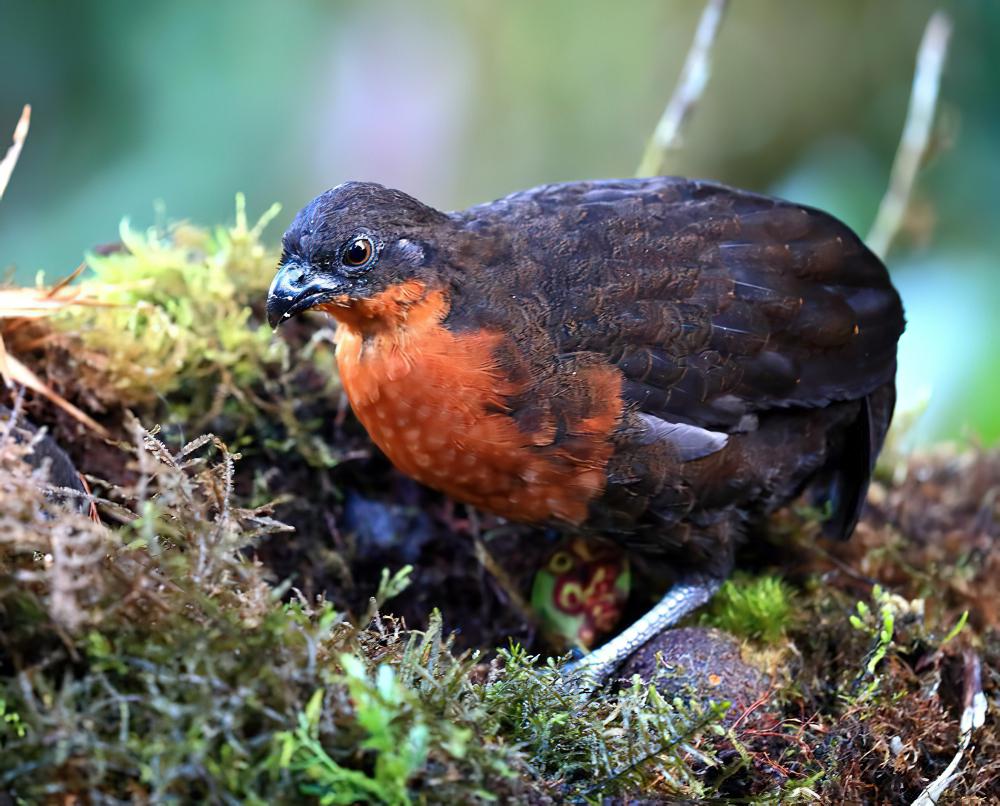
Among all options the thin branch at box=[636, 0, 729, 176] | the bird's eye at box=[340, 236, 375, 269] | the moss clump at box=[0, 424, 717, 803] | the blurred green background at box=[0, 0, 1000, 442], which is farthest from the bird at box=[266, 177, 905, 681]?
the blurred green background at box=[0, 0, 1000, 442]

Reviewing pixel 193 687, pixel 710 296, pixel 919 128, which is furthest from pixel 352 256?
pixel 919 128

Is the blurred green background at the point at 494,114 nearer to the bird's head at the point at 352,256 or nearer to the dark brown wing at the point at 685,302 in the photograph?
the dark brown wing at the point at 685,302

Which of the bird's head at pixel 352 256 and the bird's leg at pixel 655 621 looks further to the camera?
the bird's leg at pixel 655 621

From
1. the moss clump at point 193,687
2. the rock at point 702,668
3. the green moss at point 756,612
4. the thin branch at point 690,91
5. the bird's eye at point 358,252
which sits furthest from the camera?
the thin branch at point 690,91

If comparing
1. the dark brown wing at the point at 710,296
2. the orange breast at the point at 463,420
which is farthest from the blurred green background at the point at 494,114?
the orange breast at the point at 463,420

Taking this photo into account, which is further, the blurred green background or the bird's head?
the blurred green background

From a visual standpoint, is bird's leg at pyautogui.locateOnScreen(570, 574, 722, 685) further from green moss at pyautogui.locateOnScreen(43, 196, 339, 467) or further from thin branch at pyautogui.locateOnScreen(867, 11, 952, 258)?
thin branch at pyautogui.locateOnScreen(867, 11, 952, 258)

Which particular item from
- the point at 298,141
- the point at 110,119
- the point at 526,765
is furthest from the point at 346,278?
the point at 298,141
